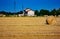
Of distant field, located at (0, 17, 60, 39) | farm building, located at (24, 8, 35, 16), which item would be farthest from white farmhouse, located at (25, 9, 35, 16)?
distant field, located at (0, 17, 60, 39)

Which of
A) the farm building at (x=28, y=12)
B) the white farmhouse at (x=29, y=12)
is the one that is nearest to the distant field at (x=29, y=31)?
the farm building at (x=28, y=12)

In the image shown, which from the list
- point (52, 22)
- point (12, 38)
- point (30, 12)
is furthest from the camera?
point (30, 12)

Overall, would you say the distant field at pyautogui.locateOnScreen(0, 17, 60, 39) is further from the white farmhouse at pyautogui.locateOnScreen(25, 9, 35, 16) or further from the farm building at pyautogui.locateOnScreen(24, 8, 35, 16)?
the white farmhouse at pyautogui.locateOnScreen(25, 9, 35, 16)

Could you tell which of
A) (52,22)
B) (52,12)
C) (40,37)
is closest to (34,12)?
(52,12)

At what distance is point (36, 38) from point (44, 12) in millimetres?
73892

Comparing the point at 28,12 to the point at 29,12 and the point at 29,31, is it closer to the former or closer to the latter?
the point at 29,12

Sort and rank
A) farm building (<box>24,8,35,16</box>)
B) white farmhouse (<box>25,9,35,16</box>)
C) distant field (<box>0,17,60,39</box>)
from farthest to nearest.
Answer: white farmhouse (<box>25,9,35,16</box>)
farm building (<box>24,8,35,16</box>)
distant field (<box>0,17,60,39</box>)

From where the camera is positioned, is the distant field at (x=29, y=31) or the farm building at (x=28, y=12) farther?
the farm building at (x=28, y=12)

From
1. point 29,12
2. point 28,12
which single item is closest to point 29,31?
point 28,12

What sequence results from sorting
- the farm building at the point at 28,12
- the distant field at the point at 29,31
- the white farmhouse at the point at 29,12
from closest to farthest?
1. the distant field at the point at 29,31
2. the farm building at the point at 28,12
3. the white farmhouse at the point at 29,12

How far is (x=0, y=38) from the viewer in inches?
303

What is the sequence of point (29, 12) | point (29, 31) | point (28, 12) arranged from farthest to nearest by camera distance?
1. point (29, 12)
2. point (28, 12)
3. point (29, 31)

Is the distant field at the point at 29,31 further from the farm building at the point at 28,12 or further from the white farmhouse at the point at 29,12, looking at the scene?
the white farmhouse at the point at 29,12

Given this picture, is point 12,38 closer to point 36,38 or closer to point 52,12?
point 36,38
